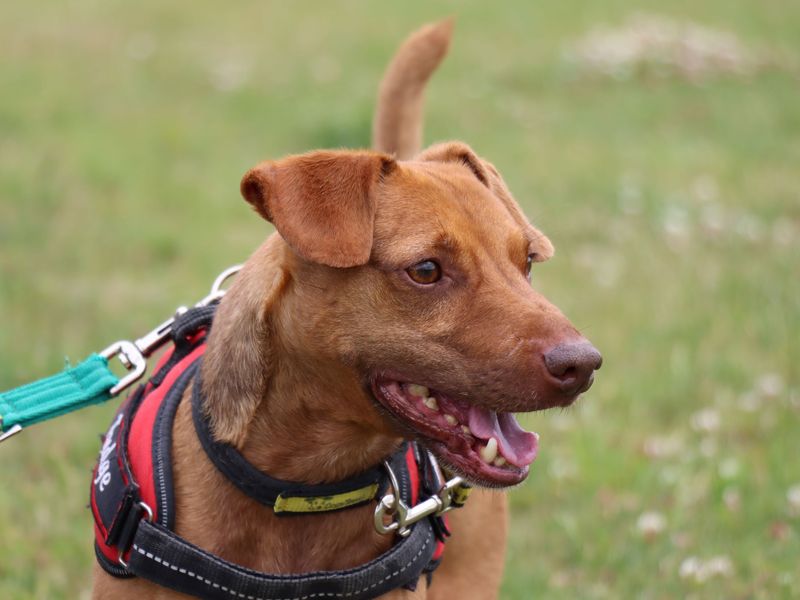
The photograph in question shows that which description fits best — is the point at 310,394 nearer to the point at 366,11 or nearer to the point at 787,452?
the point at 787,452

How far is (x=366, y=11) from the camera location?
13.3 meters

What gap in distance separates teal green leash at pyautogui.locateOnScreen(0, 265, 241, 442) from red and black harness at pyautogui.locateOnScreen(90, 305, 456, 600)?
0.37 ft

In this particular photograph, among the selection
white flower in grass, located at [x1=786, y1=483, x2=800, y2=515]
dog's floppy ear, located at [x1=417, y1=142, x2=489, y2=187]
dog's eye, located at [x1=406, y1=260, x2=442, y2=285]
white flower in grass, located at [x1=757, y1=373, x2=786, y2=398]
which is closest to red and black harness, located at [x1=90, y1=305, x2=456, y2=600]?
dog's eye, located at [x1=406, y1=260, x2=442, y2=285]

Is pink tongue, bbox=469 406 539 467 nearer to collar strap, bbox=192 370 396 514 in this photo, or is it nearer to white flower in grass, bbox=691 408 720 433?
collar strap, bbox=192 370 396 514

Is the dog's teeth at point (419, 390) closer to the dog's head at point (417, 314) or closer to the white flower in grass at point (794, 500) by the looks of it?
the dog's head at point (417, 314)

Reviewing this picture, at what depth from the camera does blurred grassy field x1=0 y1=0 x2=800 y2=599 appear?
436 centimetres

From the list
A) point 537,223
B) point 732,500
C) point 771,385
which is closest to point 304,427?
point 732,500

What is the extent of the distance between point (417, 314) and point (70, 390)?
102cm

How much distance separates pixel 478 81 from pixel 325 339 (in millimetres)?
8769

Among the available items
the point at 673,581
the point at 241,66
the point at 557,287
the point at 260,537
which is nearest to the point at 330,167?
the point at 260,537

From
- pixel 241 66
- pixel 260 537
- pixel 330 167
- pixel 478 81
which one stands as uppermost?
pixel 330 167

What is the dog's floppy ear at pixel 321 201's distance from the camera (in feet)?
8.54

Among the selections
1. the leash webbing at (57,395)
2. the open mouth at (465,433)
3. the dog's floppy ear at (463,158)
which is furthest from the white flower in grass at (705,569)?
the leash webbing at (57,395)

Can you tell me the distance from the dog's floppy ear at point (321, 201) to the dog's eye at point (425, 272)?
12 centimetres
